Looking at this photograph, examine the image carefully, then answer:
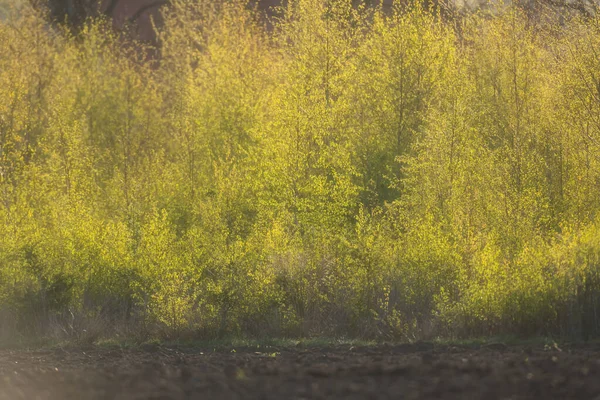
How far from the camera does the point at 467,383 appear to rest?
30.6ft

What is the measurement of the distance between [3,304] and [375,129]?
458 inches

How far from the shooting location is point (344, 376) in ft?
34.1

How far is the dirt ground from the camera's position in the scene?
359 inches

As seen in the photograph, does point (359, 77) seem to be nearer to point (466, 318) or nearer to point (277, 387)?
point (466, 318)

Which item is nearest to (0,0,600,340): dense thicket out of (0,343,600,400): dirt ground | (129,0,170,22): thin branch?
(0,343,600,400): dirt ground

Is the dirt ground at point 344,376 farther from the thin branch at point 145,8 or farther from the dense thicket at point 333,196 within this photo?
the thin branch at point 145,8

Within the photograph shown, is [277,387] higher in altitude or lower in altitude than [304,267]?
lower

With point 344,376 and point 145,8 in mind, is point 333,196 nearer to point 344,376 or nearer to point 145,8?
point 344,376

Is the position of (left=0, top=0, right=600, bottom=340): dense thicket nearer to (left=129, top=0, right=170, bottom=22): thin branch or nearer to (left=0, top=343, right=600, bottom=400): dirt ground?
(left=0, top=343, right=600, bottom=400): dirt ground

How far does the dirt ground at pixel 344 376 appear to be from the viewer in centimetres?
912

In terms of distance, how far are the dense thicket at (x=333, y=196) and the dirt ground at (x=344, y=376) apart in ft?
11.3

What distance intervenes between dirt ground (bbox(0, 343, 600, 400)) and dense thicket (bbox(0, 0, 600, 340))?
3449 millimetres

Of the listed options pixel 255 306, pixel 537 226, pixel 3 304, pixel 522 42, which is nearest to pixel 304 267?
pixel 255 306

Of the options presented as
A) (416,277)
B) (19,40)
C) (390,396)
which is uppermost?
(19,40)
